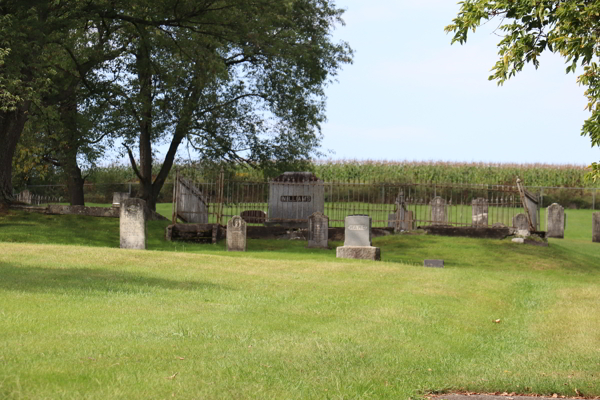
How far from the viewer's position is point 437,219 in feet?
103

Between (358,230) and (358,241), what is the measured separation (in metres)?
0.34

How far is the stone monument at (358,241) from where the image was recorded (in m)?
19.5

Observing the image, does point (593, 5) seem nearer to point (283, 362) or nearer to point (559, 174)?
point (283, 362)

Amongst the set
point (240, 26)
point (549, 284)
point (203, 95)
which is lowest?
point (549, 284)

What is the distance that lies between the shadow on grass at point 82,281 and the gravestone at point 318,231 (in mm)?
10103

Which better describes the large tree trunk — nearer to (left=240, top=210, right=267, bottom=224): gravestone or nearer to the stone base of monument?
(left=240, top=210, right=267, bottom=224): gravestone

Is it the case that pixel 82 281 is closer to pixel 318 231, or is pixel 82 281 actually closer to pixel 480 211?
pixel 318 231

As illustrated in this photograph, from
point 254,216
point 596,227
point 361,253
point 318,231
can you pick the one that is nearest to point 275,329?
point 361,253

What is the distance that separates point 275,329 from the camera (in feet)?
30.2

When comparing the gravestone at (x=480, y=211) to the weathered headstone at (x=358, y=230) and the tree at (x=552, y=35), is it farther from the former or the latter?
the tree at (x=552, y=35)

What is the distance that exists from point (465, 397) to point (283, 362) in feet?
6.37

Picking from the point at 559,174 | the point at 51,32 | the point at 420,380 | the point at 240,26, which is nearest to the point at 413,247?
the point at 240,26

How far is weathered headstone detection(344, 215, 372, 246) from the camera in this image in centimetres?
1961

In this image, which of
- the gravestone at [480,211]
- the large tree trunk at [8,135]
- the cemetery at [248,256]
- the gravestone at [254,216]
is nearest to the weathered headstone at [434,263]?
the cemetery at [248,256]
